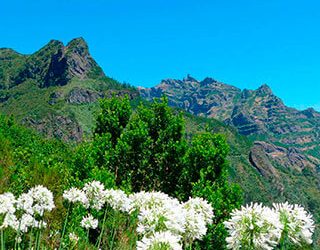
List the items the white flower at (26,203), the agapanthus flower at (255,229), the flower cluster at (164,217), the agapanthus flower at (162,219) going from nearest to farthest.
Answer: the flower cluster at (164,217) < the agapanthus flower at (255,229) < the agapanthus flower at (162,219) < the white flower at (26,203)

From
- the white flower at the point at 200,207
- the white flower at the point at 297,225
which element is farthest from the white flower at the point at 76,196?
the white flower at the point at 297,225

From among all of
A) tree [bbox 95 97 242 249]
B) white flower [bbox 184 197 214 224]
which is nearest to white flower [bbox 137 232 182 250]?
white flower [bbox 184 197 214 224]

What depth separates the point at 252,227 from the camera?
3619 mm

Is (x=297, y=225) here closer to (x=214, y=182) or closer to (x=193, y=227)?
(x=193, y=227)

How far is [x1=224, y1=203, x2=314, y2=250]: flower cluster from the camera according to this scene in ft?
11.8

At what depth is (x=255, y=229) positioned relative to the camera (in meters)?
3.66

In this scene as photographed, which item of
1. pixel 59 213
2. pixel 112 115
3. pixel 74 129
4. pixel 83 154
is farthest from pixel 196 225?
pixel 74 129

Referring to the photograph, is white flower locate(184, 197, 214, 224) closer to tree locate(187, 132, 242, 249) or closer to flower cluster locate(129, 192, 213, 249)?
flower cluster locate(129, 192, 213, 249)

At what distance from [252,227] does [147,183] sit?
47.0ft

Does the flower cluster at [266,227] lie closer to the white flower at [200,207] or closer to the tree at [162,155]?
the white flower at [200,207]

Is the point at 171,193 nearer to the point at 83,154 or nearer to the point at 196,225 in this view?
the point at 83,154

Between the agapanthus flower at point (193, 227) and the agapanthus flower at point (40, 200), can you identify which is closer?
the agapanthus flower at point (193, 227)

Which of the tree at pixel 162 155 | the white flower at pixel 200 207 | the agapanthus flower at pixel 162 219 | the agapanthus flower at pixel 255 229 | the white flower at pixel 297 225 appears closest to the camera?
the agapanthus flower at pixel 255 229

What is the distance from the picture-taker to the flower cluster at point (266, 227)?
3605 mm
